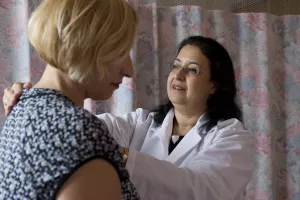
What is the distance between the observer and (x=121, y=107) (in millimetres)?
1777

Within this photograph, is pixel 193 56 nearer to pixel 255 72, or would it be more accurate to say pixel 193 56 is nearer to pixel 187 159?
pixel 187 159

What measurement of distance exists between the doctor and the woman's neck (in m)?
0.44

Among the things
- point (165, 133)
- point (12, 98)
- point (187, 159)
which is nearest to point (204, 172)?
point (187, 159)

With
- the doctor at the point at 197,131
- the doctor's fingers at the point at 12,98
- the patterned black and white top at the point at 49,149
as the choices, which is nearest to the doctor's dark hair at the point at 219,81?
the doctor at the point at 197,131

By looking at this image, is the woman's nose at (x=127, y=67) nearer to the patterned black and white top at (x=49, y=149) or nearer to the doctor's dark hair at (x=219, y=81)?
the patterned black and white top at (x=49, y=149)

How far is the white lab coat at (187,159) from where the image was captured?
3.63 feet

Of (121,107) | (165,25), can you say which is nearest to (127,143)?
(121,107)

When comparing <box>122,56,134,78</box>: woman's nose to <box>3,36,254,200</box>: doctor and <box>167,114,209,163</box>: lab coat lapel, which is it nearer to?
<box>3,36,254,200</box>: doctor

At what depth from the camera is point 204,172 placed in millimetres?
1212

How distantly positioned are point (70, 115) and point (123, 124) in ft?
3.04

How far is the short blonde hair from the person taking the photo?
679 mm

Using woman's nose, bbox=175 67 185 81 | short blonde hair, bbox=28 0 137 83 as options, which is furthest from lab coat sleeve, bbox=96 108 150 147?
short blonde hair, bbox=28 0 137 83

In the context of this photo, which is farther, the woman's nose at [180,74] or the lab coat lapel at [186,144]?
the woman's nose at [180,74]

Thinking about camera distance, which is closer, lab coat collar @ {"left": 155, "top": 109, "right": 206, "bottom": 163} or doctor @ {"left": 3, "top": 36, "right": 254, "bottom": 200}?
doctor @ {"left": 3, "top": 36, "right": 254, "bottom": 200}
